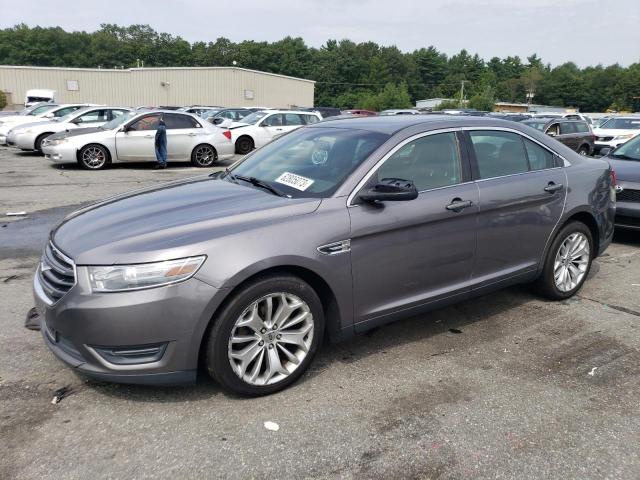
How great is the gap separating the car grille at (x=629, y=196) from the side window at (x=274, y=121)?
13715mm

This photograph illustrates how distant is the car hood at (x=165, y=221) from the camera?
2986 millimetres

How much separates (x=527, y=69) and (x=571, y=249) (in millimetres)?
157786

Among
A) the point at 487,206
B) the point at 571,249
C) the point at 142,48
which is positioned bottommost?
the point at 571,249

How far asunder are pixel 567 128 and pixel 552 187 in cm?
1432

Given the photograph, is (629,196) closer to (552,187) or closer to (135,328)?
(552,187)

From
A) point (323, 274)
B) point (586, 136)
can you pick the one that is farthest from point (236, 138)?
point (323, 274)

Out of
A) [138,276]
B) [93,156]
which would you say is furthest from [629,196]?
[93,156]

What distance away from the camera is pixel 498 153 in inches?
174

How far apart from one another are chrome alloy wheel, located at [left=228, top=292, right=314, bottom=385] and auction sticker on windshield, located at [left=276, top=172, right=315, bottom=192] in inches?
33.4

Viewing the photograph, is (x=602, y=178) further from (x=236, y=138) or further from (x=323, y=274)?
Answer: (x=236, y=138)

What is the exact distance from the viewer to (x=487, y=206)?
13.6ft

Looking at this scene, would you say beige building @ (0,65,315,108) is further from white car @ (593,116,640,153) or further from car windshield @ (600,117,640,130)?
white car @ (593,116,640,153)

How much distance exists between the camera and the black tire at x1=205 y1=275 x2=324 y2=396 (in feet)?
9.99

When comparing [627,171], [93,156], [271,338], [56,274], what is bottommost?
[271,338]
